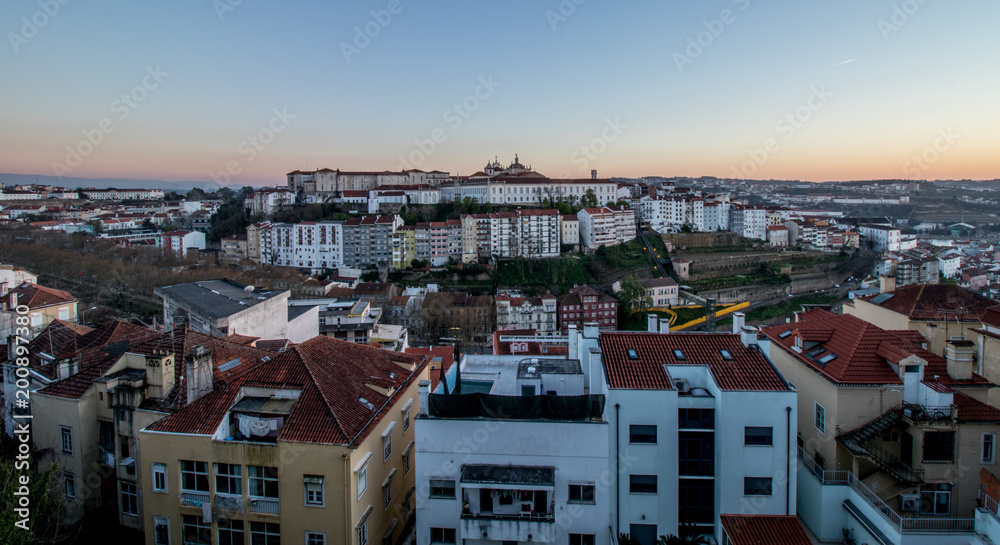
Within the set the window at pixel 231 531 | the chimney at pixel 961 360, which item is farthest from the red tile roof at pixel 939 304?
the window at pixel 231 531

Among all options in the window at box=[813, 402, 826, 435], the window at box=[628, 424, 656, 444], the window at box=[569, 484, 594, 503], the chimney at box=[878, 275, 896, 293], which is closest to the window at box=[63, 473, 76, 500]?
the window at box=[569, 484, 594, 503]

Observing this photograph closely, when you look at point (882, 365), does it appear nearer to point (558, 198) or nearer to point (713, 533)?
point (713, 533)

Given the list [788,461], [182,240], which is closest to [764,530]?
[788,461]

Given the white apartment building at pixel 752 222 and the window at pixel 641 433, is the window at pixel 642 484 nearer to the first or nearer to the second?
the window at pixel 641 433

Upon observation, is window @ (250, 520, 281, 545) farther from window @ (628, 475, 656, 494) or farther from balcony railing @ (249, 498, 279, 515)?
window @ (628, 475, 656, 494)

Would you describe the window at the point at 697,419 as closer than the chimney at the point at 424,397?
No

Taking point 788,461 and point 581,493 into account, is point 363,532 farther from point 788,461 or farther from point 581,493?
point 788,461

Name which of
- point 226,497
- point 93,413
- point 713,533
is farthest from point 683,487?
point 93,413

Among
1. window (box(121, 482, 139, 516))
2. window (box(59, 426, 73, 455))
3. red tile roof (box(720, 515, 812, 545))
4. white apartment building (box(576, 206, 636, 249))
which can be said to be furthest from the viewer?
white apartment building (box(576, 206, 636, 249))
